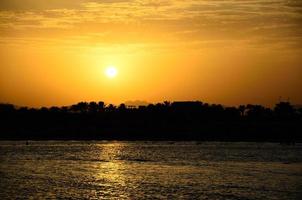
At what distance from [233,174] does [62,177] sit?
30183 millimetres

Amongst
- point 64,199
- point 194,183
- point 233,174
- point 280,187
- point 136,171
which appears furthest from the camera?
point 136,171

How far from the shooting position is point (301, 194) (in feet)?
227

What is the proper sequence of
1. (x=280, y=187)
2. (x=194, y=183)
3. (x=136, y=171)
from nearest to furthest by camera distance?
(x=280, y=187) → (x=194, y=183) → (x=136, y=171)

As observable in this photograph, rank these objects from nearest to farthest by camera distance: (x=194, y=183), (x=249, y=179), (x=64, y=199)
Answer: (x=64, y=199), (x=194, y=183), (x=249, y=179)

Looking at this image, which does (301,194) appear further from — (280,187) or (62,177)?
(62,177)

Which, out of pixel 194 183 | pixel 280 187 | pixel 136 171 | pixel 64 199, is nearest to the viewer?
pixel 64 199

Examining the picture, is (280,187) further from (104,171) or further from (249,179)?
(104,171)

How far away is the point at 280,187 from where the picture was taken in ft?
252

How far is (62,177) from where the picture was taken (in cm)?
9362

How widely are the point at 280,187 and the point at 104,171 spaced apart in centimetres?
4144

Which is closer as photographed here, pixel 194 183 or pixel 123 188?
pixel 123 188

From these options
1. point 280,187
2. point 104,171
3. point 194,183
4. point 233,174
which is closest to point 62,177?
point 104,171

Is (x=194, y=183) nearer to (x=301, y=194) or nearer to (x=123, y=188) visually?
(x=123, y=188)

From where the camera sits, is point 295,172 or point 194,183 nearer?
point 194,183
